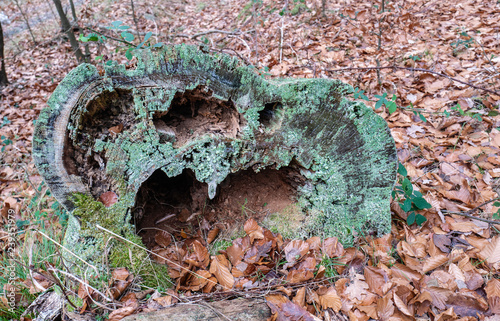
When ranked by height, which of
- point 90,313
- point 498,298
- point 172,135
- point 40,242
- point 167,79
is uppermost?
point 167,79

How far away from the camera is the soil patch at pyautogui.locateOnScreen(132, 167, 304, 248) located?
6.63 ft

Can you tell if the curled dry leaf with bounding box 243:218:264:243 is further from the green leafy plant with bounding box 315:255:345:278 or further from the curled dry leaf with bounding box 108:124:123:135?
the curled dry leaf with bounding box 108:124:123:135

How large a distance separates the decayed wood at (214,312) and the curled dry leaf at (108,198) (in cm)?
63

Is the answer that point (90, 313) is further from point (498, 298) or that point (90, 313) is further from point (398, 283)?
point (498, 298)

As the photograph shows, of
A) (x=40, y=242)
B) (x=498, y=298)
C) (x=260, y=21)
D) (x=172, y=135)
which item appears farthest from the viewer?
(x=260, y=21)

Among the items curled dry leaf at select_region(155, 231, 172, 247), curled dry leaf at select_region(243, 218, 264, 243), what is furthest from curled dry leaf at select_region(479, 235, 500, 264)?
curled dry leaf at select_region(155, 231, 172, 247)

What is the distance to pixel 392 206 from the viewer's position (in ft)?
6.72

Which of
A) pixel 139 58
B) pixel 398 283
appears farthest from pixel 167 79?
pixel 398 283

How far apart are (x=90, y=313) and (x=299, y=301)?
3.49 ft

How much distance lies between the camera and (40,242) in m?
2.37

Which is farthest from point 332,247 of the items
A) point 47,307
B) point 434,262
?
point 47,307

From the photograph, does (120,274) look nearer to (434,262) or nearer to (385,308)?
(385,308)

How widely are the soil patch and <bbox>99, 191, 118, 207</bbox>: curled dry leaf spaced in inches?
12.3

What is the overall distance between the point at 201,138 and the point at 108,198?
63cm
